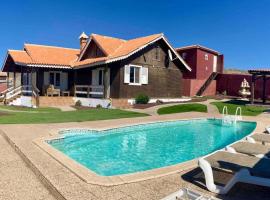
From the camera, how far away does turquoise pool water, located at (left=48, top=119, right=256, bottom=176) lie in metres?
8.32

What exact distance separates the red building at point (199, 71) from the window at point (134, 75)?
1275 centimetres

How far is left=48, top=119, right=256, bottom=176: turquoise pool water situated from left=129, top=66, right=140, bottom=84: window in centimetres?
949

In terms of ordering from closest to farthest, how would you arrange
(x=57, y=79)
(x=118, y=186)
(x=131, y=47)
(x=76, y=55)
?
(x=118, y=186)
(x=131, y=47)
(x=57, y=79)
(x=76, y=55)

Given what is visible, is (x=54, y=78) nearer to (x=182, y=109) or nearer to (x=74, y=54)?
(x=74, y=54)

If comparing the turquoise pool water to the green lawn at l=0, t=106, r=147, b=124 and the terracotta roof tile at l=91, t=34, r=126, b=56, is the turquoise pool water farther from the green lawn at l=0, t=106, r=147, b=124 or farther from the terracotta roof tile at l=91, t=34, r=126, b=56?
the terracotta roof tile at l=91, t=34, r=126, b=56

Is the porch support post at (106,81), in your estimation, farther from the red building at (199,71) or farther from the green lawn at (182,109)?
the red building at (199,71)

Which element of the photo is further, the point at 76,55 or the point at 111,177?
the point at 76,55

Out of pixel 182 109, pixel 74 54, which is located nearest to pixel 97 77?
pixel 74 54

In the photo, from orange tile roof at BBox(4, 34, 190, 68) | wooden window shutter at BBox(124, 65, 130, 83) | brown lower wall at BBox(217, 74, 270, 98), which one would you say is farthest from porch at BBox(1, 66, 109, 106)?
brown lower wall at BBox(217, 74, 270, 98)

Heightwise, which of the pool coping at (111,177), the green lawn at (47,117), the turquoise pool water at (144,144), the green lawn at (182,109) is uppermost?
the green lawn at (182,109)

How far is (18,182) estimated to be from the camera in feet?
18.3

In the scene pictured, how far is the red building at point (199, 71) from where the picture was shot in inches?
1406

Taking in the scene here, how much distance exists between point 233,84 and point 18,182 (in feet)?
116

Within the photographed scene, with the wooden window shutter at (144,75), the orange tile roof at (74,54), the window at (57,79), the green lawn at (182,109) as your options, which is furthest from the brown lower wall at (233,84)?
the window at (57,79)
